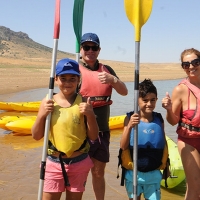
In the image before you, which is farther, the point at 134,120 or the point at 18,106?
the point at 18,106

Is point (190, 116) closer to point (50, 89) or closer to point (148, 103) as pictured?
point (148, 103)

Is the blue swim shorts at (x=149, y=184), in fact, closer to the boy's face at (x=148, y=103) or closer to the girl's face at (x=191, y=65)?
the boy's face at (x=148, y=103)

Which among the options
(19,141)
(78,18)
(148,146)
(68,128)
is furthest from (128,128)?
(19,141)

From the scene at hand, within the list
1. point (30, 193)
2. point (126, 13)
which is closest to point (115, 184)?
point (30, 193)

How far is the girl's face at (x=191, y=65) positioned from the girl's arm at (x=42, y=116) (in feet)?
3.90

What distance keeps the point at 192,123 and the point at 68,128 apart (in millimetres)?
1051

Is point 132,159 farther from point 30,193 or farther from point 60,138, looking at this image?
point 30,193

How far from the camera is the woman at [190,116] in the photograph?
2.84m

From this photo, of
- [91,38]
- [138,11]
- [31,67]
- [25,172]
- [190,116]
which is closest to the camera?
[190,116]

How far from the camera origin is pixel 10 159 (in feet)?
19.4

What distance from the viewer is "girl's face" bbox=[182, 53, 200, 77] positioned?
2.84 metres

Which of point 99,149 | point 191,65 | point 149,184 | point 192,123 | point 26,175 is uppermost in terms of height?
point 191,65

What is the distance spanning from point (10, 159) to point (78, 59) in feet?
10.8

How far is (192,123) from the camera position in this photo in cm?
282
